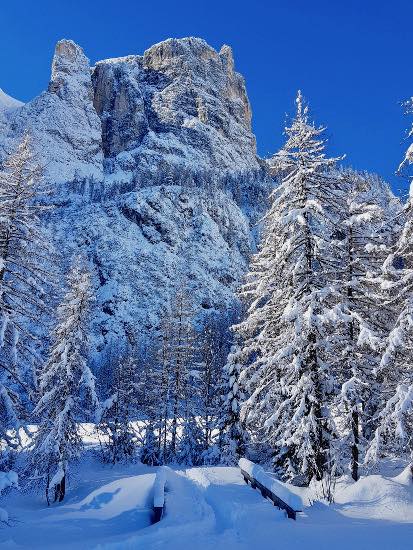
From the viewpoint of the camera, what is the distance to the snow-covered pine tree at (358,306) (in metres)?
15.5

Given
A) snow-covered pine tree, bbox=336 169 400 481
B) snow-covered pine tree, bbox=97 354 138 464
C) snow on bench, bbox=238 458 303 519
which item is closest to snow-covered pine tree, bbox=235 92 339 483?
snow-covered pine tree, bbox=336 169 400 481

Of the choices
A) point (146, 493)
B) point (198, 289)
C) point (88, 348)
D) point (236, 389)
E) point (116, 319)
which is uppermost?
point (198, 289)

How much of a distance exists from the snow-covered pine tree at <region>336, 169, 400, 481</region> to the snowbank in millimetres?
3134

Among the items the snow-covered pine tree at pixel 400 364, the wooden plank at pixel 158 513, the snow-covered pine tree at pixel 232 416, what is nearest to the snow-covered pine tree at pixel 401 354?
the snow-covered pine tree at pixel 400 364

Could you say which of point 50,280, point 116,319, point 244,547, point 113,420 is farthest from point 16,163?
point 116,319

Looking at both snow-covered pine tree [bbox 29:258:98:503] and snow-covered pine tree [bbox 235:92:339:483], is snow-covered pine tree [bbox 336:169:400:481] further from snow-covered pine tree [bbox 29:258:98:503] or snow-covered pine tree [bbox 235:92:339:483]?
snow-covered pine tree [bbox 29:258:98:503]

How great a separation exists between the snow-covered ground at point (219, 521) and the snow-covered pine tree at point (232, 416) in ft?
41.1

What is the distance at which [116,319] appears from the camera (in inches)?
5276

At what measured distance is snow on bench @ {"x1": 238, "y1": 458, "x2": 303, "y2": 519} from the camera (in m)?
10.6

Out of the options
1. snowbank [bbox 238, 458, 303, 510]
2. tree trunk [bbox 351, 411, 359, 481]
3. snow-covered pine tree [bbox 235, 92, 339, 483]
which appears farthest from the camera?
tree trunk [bbox 351, 411, 359, 481]

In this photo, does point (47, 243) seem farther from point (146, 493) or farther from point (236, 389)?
point (236, 389)

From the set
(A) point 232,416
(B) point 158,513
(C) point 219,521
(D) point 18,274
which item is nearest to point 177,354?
(A) point 232,416

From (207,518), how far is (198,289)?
5416 inches

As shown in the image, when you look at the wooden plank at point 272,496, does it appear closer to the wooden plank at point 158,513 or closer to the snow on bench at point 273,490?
the snow on bench at point 273,490
